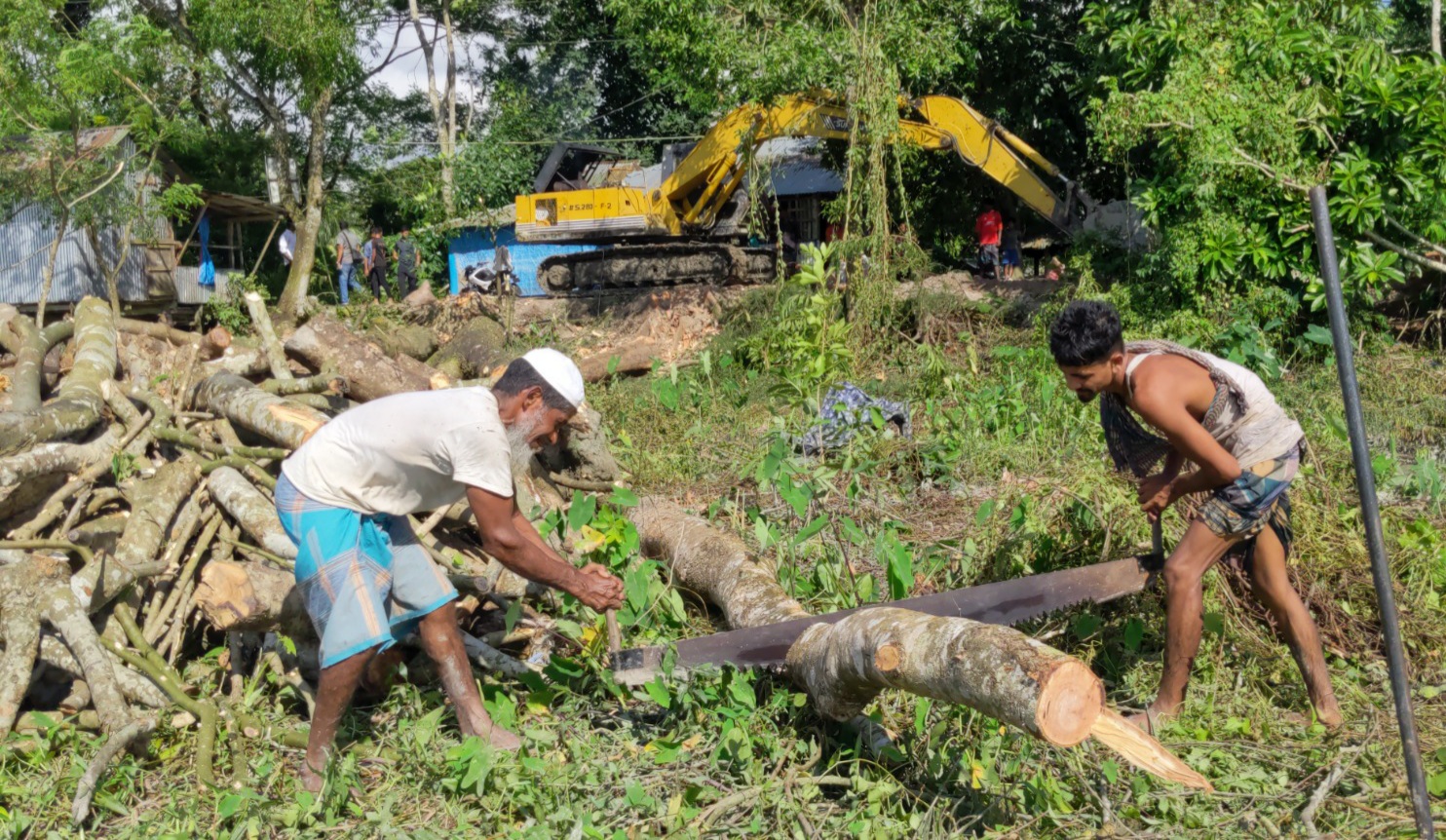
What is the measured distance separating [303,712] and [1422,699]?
14.7 ft

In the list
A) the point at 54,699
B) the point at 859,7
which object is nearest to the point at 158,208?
the point at 859,7

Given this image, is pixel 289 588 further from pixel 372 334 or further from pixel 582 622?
pixel 372 334

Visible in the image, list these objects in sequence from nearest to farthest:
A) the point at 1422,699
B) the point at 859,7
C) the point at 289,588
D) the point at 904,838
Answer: the point at 904,838 < the point at 1422,699 < the point at 289,588 < the point at 859,7

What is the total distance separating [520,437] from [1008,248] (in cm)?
1547

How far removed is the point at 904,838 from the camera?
3.55m

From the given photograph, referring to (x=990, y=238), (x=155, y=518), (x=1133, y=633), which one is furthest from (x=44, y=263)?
(x=1133, y=633)

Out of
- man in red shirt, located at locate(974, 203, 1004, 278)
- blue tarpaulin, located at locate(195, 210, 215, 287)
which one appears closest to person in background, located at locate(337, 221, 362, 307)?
blue tarpaulin, located at locate(195, 210, 215, 287)

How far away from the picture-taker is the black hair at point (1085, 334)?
383 centimetres

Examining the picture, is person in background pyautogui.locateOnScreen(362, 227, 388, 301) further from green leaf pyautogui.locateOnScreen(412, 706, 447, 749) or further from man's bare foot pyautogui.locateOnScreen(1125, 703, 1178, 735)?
man's bare foot pyautogui.locateOnScreen(1125, 703, 1178, 735)

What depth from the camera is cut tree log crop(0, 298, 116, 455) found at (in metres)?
6.00

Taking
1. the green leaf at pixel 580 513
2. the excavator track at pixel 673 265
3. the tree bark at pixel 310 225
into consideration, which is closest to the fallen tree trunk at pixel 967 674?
the green leaf at pixel 580 513

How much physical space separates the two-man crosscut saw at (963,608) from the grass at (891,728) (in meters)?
0.10

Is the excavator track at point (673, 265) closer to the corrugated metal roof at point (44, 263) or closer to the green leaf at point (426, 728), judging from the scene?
the corrugated metal roof at point (44, 263)

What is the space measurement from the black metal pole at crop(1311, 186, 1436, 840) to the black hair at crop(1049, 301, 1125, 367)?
38.2 inches
